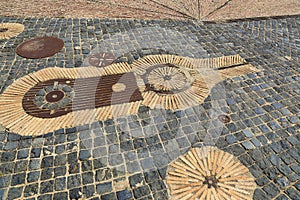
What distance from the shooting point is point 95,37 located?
778 cm

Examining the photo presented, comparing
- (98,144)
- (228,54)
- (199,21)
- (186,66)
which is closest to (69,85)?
(98,144)

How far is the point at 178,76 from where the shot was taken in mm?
6488

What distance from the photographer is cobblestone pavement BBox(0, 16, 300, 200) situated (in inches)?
162

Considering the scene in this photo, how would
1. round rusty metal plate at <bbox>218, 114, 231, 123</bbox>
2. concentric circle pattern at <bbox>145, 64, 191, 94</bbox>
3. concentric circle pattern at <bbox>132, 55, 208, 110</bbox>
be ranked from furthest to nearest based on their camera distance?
concentric circle pattern at <bbox>145, 64, 191, 94</bbox>, concentric circle pattern at <bbox>132, 55, 208, 110</bbox>, round rusty metal plate at <bbox>218, 114, 231, 123</bbox>

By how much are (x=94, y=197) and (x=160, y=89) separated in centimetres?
293

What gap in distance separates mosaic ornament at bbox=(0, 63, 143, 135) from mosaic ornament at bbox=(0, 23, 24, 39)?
2.43 m

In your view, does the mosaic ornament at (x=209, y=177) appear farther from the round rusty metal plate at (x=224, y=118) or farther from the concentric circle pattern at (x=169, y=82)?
the concentric circle pattern at (x=169, y=82)

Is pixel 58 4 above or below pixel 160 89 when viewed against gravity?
above

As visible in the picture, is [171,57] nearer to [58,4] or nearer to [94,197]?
[94,197]

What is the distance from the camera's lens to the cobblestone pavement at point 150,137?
4105 mm

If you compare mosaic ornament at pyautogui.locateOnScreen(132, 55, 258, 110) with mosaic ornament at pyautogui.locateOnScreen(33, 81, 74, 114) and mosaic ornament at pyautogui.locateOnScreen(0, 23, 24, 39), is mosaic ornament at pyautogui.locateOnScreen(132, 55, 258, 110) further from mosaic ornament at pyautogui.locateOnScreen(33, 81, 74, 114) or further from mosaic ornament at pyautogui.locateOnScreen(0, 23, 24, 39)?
mosaic ornament at pyautogui.locateOnScreen(0, 23, 24, 39)

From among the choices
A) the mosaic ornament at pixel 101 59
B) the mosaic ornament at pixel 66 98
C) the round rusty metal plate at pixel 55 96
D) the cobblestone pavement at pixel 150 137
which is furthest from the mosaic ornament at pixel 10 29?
the round rusty metal plate at pixel 55 96

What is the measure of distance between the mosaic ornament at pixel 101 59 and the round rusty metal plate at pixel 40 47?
1095 millimetres

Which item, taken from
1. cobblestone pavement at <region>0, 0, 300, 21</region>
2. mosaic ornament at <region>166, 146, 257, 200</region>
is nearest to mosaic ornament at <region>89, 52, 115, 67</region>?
cobblestone pavement at <region>0, 0, 300, 21</region>
